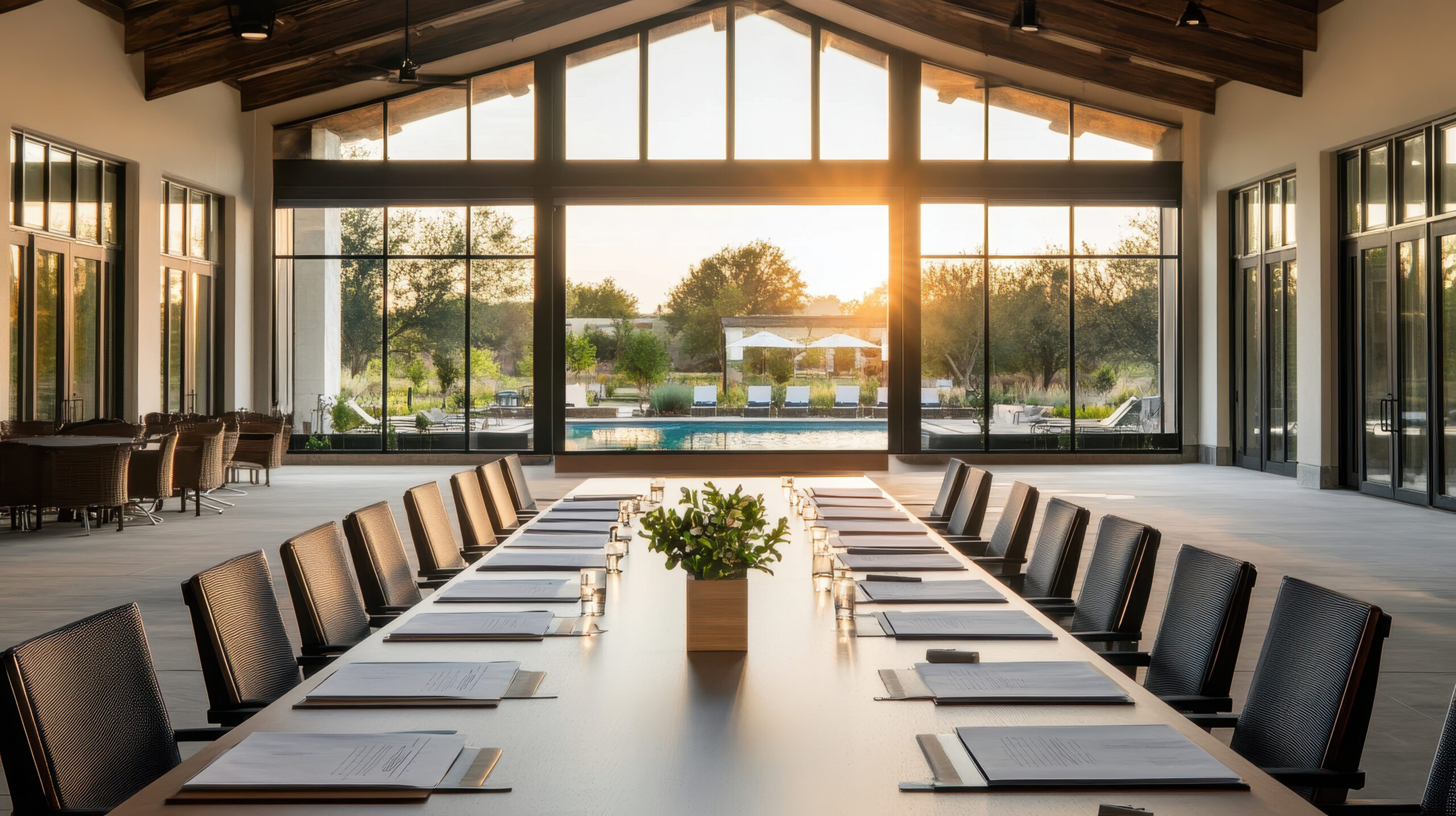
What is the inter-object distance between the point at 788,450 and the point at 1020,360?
12.9 feet

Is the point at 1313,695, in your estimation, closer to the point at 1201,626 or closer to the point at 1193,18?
the point at 1201,626

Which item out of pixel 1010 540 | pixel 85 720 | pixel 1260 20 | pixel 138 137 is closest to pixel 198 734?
pixel 85 720

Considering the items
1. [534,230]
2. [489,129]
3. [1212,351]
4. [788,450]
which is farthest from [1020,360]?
[489,129]

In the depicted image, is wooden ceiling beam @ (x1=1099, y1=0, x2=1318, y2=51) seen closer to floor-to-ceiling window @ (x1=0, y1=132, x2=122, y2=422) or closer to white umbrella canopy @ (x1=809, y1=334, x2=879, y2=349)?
white umbrella canopy @ (x1=809, y1=334, x2=879, y2=349)

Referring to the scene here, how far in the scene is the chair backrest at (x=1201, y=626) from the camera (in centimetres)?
281

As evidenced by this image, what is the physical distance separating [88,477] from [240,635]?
26.1ft

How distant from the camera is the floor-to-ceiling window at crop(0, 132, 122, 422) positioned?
11.4 meters

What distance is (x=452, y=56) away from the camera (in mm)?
16078

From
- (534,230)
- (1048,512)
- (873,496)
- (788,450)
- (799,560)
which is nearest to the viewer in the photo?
(799,560)

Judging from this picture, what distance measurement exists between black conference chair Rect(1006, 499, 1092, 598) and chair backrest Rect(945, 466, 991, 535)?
684mm

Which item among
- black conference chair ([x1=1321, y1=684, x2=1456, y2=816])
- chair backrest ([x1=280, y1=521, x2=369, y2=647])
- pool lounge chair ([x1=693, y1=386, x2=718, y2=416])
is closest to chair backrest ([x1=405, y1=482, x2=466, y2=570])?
chair backrest ([x1=280, y1=521, x2=369, y2=647])

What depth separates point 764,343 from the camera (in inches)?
687

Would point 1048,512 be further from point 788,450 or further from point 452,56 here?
point 452,56

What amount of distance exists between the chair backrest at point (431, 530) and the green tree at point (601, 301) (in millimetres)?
12114
